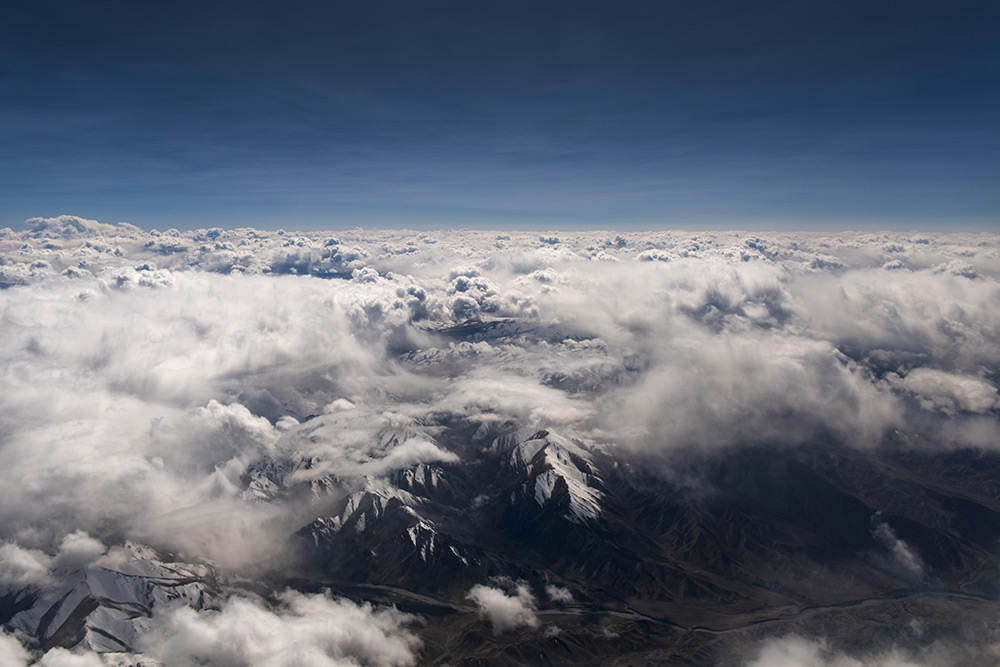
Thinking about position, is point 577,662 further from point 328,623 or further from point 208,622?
point 208,622

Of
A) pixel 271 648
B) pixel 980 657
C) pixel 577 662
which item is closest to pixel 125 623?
pixel 271 648

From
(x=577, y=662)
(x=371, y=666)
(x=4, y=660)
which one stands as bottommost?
(x=577, y=662)

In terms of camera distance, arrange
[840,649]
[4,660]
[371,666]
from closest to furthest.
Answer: [4,660]
[371,666]
[840,649]

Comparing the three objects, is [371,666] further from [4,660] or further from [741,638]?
[741,638]

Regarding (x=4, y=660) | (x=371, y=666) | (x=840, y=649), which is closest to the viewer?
(x=4, y=660)

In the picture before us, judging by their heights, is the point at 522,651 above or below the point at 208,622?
below

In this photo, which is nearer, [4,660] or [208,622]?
[4,660]

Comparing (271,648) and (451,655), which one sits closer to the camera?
(271,648)

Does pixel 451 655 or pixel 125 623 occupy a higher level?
pixel 125 623

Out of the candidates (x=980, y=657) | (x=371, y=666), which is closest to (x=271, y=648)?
(x=371, y=666)
